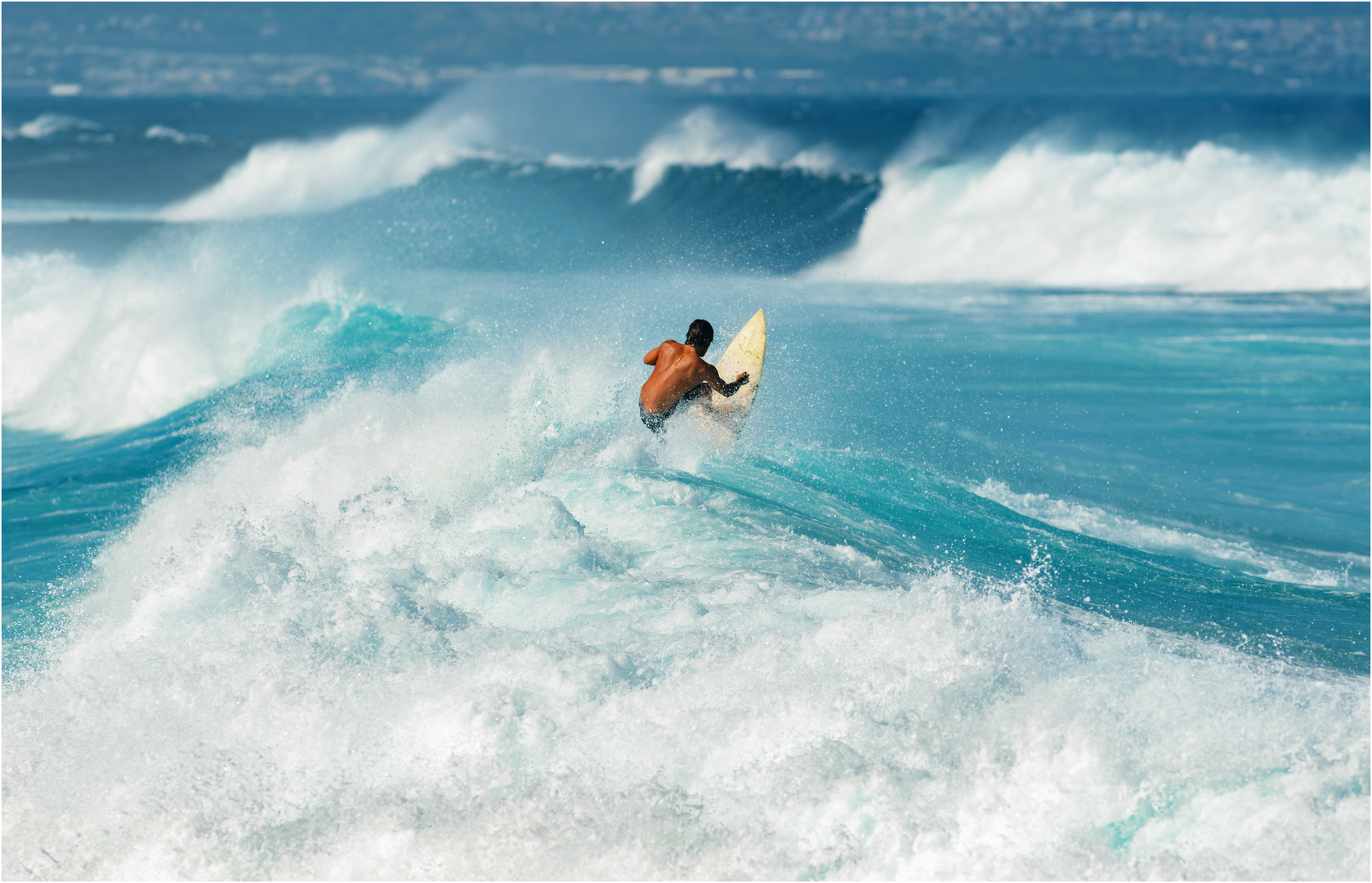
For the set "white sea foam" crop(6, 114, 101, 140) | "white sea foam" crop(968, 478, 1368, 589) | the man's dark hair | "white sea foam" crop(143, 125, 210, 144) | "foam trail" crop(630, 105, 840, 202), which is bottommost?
"white sea foam" crop(968, 478, 1368, 589)

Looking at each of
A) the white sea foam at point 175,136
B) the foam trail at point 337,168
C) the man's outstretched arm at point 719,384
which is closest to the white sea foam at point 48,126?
the white sea foam at point 175,136

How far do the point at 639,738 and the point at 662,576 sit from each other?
1.61m

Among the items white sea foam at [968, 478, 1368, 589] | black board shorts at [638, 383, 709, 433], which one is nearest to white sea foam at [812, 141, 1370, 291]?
white sea foam at [968, 478, 1368, 589]

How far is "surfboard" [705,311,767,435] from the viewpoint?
787 centimetres

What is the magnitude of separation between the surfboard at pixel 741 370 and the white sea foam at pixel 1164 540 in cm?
189

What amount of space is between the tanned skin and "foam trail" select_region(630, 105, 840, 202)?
22102mm

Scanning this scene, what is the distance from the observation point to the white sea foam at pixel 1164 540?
7.43m

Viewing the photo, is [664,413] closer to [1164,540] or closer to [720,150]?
[1164,540]

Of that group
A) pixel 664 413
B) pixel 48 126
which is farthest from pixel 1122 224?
pixel 48 126

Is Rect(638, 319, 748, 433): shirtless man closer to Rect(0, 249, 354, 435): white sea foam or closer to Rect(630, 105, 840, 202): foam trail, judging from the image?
Rect(0, 249, 354, 435): white sea foam

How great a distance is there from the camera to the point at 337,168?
99.7 feet

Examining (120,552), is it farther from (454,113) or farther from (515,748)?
(454,113)

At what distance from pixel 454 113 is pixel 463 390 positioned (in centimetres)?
2858

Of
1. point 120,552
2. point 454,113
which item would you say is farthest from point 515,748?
point 454,113
